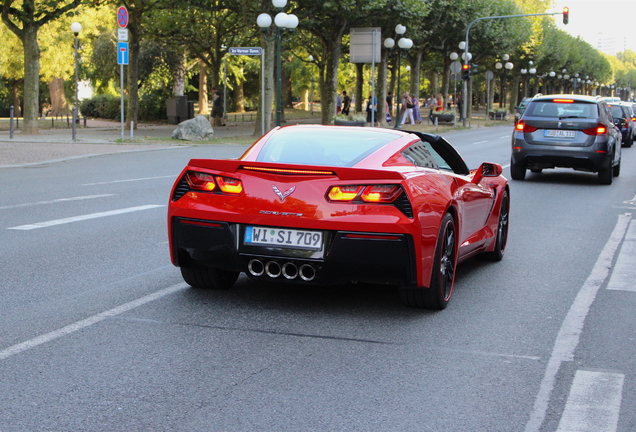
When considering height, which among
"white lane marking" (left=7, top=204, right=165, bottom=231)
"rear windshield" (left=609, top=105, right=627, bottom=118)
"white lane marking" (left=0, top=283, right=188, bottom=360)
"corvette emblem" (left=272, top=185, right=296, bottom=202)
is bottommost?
"white lane marking" (left=0, top=283, right=188, bottom=360)

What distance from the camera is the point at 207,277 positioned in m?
7.02

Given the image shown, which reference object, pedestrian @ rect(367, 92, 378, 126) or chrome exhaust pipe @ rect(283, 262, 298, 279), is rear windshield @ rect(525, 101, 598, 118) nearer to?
chrome exhaust pipe @ rect(283, 262, 298, 279)

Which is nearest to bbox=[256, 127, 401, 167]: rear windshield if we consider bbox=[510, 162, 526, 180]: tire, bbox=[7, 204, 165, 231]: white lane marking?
bbox=[7, 204, 165, 231]: white lane marking

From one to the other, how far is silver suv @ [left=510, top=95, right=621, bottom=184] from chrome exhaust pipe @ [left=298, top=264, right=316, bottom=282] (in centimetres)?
1257

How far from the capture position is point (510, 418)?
4.39m

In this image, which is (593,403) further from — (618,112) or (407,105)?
(407,105)

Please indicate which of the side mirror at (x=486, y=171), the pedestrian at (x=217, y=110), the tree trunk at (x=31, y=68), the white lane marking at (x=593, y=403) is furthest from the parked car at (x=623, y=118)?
the white lane marking at (x=593, y=403)

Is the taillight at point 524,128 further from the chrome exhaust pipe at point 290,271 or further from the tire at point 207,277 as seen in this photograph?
the chrome exhaust pipe at point 290,271

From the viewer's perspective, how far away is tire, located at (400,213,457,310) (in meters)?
6.46

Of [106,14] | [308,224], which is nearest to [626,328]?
[308,224]

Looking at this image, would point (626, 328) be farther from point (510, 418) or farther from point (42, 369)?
point (42, 369)

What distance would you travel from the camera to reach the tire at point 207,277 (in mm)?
6981

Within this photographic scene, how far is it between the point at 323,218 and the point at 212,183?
85 centimetres

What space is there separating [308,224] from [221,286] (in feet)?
4.28
